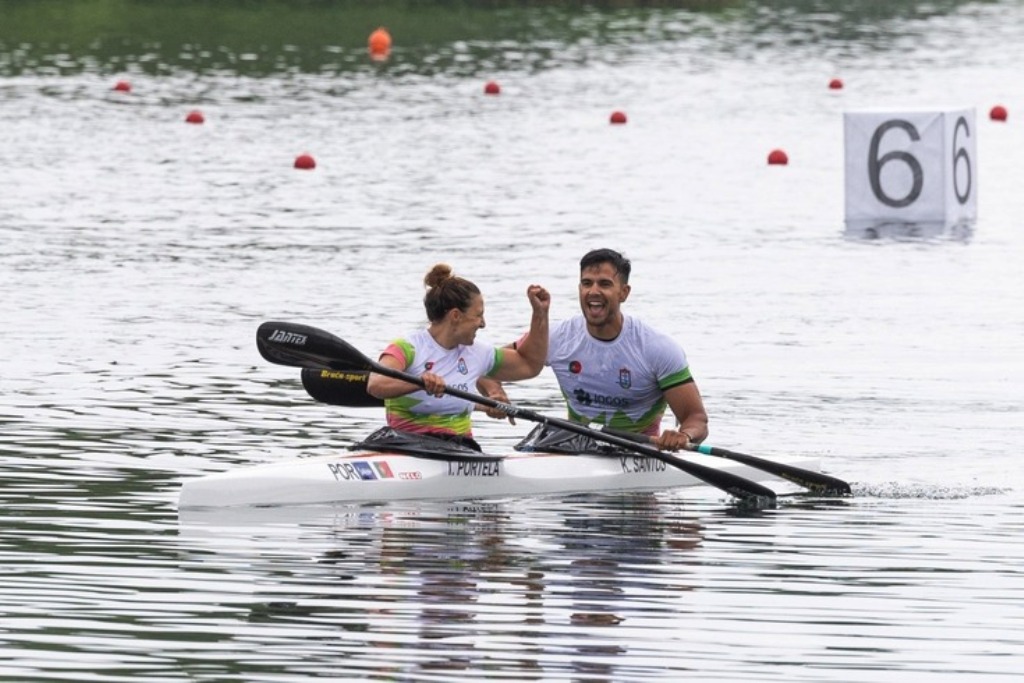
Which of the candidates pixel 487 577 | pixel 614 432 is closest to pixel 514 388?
pixel 614 432

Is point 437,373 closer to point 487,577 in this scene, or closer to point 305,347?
point 305,347

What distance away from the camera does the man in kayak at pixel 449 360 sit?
1268cm

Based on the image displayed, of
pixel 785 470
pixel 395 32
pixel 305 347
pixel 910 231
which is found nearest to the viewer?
pixel 305 347

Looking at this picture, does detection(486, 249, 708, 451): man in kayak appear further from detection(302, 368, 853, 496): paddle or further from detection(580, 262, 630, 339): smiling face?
detection(302, 368, 853, 496): paddle

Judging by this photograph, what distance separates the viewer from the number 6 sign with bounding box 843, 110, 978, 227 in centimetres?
2656

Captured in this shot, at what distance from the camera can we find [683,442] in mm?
13273

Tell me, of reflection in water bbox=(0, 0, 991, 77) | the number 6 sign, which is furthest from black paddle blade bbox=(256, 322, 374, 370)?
reflection in water bbox=(0, 0, 991, 77)

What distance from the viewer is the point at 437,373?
42.4 feet

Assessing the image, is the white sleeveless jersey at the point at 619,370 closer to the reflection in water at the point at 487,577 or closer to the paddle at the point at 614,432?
the paddle at the point at 614,432

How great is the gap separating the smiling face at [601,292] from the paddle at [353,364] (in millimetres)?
608

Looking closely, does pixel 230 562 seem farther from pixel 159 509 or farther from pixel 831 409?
pixel 831 409

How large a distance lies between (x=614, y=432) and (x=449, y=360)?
113 centimetres

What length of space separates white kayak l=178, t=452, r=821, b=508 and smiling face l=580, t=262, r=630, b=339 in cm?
85

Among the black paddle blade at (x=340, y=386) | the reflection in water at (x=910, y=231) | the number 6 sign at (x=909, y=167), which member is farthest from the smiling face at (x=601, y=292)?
→ the number 6 sign at (x=909, y=167)
